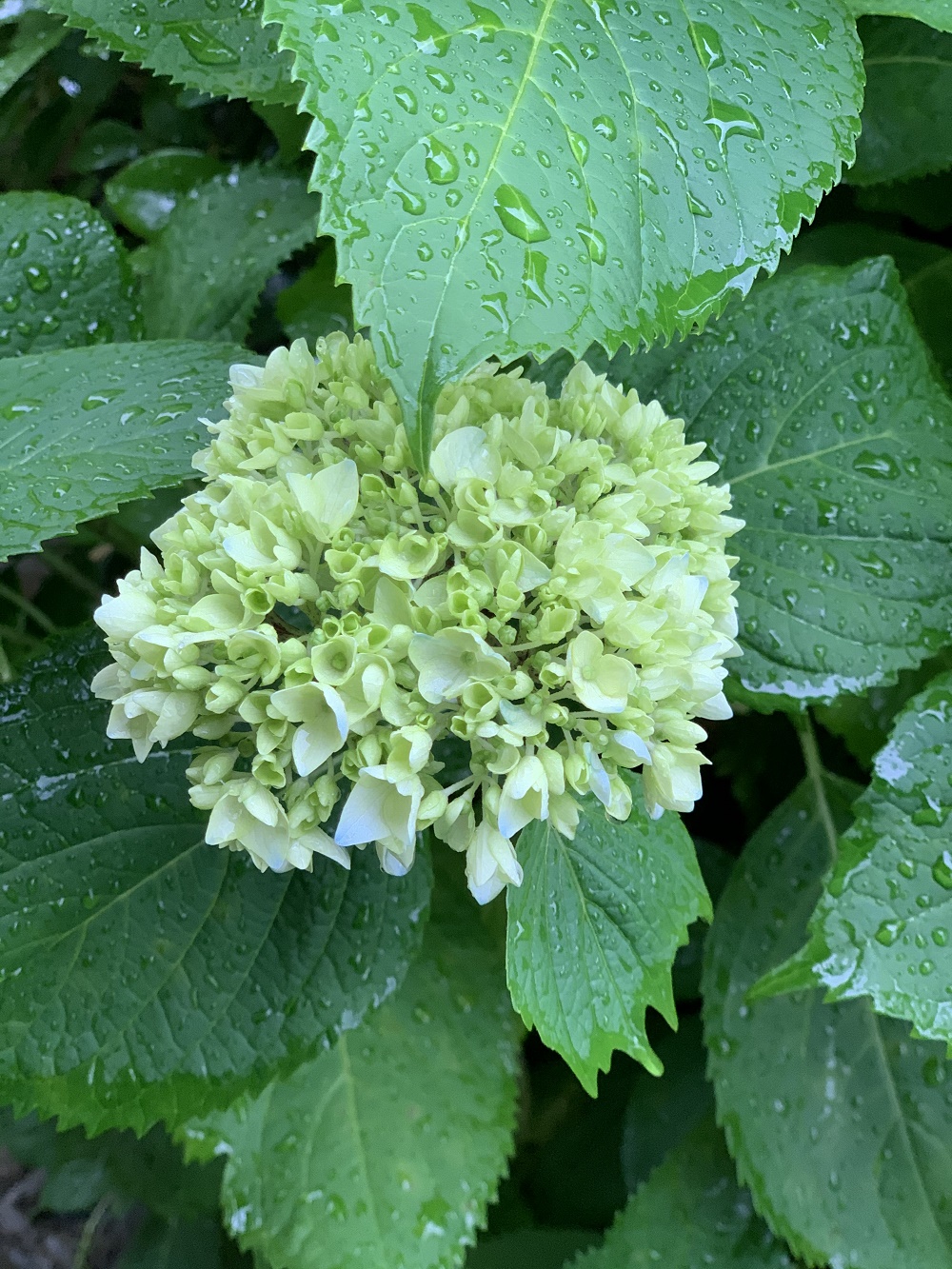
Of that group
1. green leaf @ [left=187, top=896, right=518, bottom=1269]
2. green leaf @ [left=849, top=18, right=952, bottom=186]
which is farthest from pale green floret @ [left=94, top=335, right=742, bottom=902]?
green leaf @ [left=849, top=18, right=952, bottom=186]

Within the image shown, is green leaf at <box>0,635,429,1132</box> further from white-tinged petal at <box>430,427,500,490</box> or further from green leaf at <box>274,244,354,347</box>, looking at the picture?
green leaf at <box>274,244,354,347</box>

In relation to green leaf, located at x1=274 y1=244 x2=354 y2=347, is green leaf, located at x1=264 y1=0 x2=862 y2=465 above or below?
above

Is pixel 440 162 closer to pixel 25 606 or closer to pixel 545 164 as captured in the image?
pixel 545 164

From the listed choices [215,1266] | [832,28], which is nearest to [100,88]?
[832,28]

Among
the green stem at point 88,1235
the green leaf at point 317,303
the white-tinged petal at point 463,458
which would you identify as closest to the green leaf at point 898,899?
the white-tinged petal at point 463,458

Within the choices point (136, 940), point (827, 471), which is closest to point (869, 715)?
point (827, 471)
